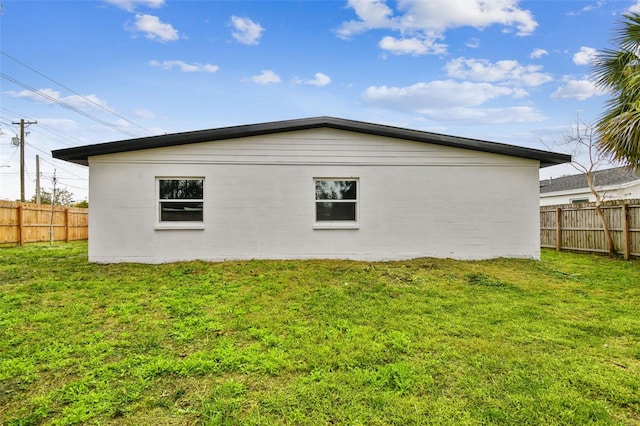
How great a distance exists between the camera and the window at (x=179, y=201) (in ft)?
28.0

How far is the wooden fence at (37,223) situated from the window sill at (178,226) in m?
9.93

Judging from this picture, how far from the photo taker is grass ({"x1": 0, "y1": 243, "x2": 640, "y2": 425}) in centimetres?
257

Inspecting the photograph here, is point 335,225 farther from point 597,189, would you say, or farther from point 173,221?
point 597,189

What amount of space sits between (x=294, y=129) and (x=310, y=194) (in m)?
1.73

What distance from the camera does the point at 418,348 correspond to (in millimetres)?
3646

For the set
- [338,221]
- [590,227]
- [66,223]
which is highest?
[338,221]

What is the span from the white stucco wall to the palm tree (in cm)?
180

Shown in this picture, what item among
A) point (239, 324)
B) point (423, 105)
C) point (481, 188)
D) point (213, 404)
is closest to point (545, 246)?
point (481, 188)

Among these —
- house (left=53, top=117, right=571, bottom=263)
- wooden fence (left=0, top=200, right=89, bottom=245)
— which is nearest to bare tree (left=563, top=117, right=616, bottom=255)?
house (left=53, top=117, right=571, bottom=263)

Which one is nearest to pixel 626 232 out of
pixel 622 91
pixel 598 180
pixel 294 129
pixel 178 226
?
pixel 622 91

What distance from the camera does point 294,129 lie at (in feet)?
28.2

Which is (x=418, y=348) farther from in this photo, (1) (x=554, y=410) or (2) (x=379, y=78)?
(2) (x=379, y=78)

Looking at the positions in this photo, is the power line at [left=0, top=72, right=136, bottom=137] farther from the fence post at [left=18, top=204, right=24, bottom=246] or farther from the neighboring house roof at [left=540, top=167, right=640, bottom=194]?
the neighboring house roof at [left=540, top=167, right=640, bottom=194]

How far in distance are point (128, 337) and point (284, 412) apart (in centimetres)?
251
